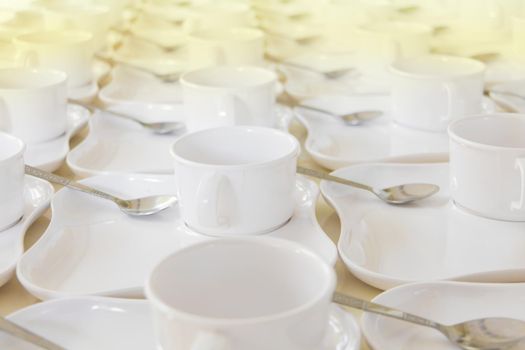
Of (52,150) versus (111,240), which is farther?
(52,150)

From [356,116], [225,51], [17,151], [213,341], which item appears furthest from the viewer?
[225,51]

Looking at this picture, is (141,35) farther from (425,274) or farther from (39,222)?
(425,274)

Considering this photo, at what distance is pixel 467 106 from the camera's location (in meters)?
0.71

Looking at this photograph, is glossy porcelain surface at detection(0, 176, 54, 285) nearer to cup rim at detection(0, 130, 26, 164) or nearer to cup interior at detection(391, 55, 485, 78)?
cup rim at detection(0, 130, 26, 164)

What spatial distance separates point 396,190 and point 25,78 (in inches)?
14.9

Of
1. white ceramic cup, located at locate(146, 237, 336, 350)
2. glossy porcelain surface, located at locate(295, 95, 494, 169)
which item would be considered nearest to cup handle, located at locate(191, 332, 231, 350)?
white ceramic cup, located at locate(146, 237, 336, 350)

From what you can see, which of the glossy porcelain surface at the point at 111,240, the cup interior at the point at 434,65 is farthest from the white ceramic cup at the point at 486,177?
the cup interior at the point at 434,65

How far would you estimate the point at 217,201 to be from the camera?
19.6 inches

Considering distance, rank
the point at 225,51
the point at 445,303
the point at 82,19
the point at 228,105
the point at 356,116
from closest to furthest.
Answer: the point at 445,303, the point at 228,105, the point at 356,116, the point at 225,51, the point at 82,19

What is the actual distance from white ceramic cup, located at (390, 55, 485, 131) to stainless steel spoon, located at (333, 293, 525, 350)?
0.33m

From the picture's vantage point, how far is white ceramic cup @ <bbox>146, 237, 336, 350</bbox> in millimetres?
329

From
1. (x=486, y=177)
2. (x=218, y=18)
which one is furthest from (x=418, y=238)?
(x=218, y=18)

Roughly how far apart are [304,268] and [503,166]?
205mm

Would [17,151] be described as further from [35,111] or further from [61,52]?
[61,52]
